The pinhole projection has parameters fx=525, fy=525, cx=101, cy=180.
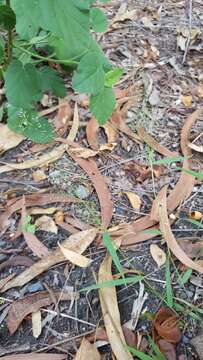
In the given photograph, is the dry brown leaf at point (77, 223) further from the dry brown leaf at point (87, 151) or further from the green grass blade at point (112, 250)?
the dry brown leaf at point (87, 151)

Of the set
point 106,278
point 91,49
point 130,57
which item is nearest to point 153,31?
point 130,57

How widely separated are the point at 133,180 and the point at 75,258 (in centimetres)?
36

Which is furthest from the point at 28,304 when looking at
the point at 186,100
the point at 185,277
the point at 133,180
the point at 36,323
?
the point at 186,100

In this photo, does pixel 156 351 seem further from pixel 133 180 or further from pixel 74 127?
pixel 74 127

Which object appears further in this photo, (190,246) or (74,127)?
(74,127)

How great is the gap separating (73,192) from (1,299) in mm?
401

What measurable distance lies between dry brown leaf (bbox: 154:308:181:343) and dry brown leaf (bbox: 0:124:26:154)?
748mm

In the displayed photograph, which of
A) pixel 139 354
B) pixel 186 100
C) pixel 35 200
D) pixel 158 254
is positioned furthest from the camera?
pixel 186 100

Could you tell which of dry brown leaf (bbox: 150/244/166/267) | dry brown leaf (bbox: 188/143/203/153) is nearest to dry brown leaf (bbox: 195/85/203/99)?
dry brown leaf (bbox: 188/143/203/153)

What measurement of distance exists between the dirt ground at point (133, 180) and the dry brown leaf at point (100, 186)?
0.05ft

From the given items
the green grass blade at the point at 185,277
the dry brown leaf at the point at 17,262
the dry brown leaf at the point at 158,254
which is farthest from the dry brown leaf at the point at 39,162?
the green grass blade at the point at 185,277

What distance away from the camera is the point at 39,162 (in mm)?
1688

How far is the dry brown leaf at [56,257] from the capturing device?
4.59 feet

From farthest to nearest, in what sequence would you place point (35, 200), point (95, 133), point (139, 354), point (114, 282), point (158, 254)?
point (95, 133)
point (35, 200)
point (158, 254)
point (114, 282)
point (139, 354)
